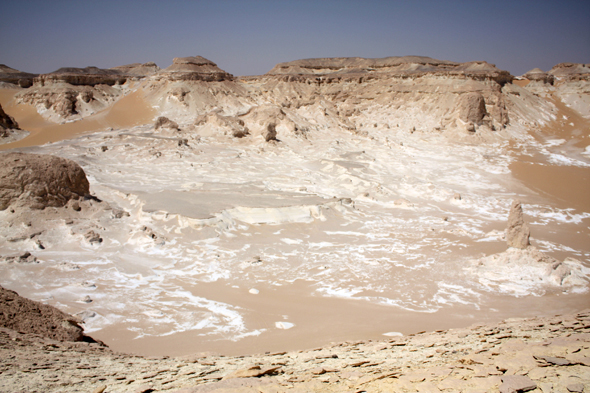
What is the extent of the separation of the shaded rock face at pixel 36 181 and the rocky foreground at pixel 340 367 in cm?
536

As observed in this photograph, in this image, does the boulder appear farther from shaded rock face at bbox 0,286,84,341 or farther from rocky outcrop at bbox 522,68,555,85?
rocky outcrop at bbox 522,68,555,85

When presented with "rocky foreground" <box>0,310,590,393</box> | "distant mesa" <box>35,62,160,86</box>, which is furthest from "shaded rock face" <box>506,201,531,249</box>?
"distant mesa" <box>35,62,160,86</box>

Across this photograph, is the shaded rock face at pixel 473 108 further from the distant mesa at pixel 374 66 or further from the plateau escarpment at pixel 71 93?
the plateau escarpment at pixel 71 93

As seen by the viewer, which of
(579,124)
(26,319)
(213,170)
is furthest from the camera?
(579,124)

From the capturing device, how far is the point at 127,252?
24.9ft

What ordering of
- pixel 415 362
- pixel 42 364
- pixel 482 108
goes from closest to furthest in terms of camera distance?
pixel 42 364, pixel 415 362, pixel 482 108

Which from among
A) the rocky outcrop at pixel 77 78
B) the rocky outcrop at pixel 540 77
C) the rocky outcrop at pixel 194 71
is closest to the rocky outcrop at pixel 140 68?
the rocky outcrop at pixel 77 78

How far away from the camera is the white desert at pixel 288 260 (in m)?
3.30

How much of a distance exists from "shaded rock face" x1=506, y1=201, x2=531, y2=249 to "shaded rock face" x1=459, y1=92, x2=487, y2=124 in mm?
15750

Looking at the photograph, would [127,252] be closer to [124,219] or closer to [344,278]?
[124,219]

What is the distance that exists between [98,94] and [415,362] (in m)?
27.6

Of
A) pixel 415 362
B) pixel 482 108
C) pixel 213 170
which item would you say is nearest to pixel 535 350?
pixel 415 362

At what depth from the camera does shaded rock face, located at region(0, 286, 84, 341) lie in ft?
13.0

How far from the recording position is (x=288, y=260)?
7664 millimetres
